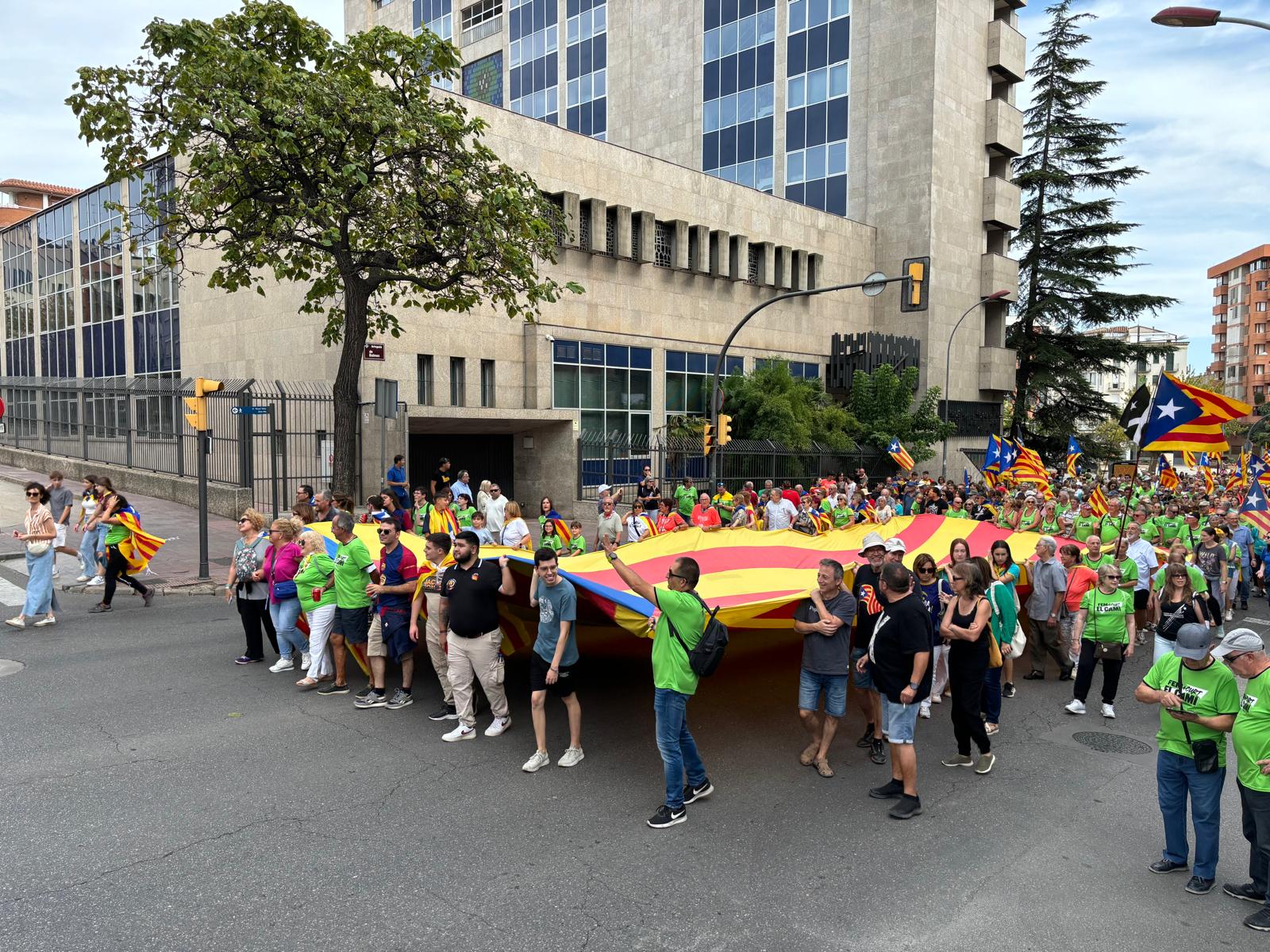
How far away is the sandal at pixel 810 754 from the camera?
6.95 metres

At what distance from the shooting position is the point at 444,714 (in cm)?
785

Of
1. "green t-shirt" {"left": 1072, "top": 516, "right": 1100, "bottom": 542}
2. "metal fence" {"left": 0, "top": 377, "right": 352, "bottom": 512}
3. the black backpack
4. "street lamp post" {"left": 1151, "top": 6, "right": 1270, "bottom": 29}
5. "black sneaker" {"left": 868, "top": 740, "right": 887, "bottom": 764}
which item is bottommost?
"black sneaker" {"left": 868, "top": 740, "right": 887, "bottom": 764}

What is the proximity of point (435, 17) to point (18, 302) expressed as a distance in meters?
26.6

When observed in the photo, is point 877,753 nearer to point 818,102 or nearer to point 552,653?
point 552,653

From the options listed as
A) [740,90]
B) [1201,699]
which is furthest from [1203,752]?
[740,90]

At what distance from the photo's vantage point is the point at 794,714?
8.16 meters

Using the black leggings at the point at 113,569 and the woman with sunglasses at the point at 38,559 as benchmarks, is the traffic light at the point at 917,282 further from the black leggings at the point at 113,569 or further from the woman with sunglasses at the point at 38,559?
the woman with sunglasses at the point at 38,559

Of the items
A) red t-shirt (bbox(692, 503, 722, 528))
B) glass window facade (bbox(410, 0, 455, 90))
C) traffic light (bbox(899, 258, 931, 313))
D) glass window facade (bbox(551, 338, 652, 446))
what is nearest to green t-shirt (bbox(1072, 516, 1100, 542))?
red t-shirt (bbox(692, 503, 722, 528))

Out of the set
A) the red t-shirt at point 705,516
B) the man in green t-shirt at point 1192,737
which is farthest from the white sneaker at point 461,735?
the red t-shirt at point 705,516

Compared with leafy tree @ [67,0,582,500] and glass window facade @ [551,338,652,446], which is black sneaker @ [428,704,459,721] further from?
glass window facade @ [551,338,652,446]

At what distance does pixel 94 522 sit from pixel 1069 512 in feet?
51.8

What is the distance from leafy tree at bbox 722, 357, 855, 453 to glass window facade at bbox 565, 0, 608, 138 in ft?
65.8

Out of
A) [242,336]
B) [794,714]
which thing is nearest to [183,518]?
[242,336]

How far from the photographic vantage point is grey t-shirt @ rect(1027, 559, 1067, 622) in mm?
9570
